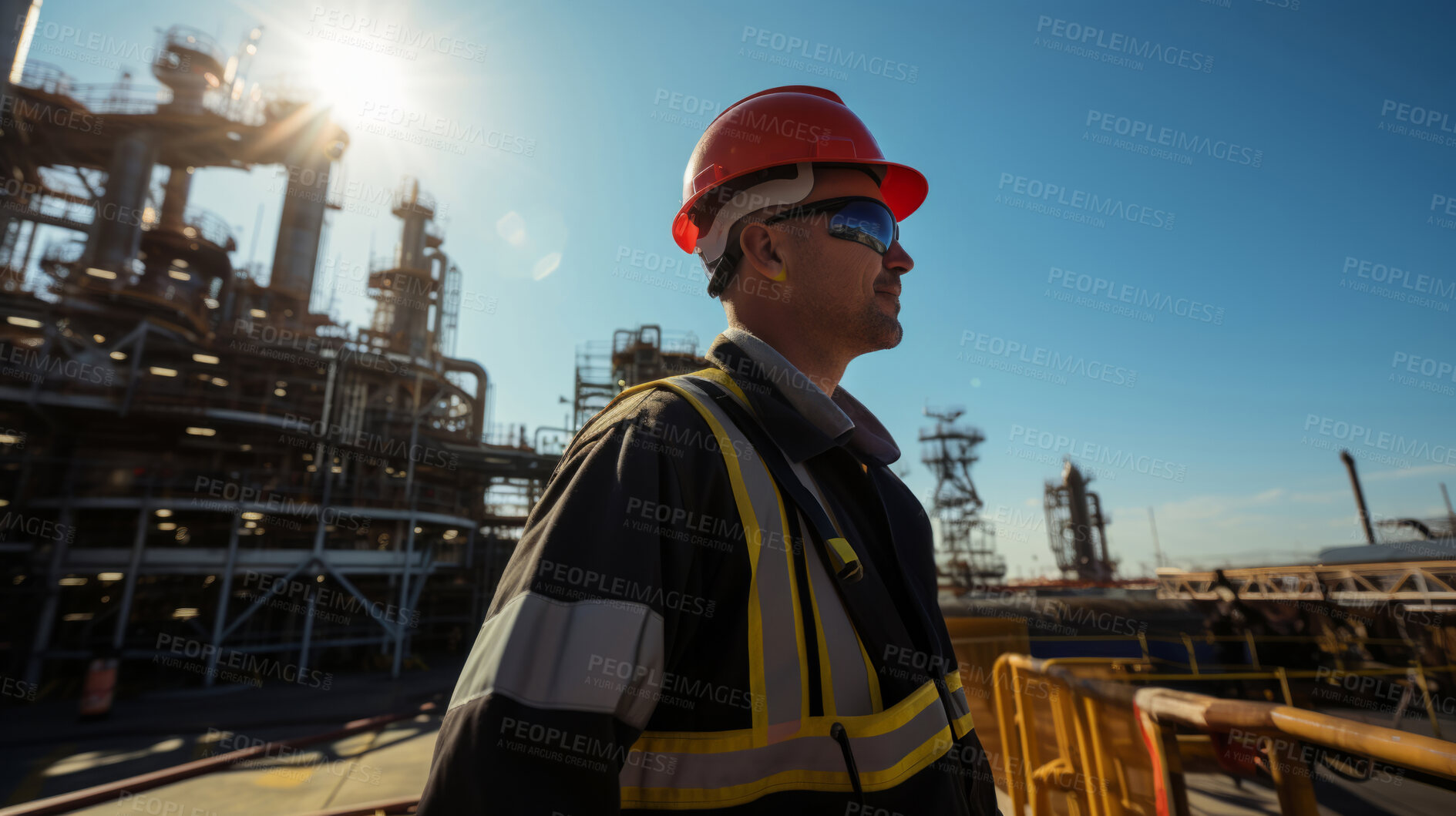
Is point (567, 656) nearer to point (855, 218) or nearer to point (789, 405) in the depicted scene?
point (789, 405)

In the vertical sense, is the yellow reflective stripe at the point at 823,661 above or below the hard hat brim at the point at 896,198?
below

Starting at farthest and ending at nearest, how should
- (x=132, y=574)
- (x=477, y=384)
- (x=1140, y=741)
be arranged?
(x=477, y=384)
(x=132, y=574)
(x=1140, y=741)

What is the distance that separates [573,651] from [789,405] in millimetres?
836

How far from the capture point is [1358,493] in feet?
104

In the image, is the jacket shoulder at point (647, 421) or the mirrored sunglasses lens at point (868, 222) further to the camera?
the mirrored sunglasses lens at point (868, 222)

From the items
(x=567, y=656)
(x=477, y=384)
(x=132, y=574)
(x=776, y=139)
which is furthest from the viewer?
(x=477, y=384)

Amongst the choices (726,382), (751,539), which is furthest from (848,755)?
(726,382)

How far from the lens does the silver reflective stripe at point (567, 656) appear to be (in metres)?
0.80

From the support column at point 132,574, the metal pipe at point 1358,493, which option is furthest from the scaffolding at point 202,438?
the metal pipe at point 1358,493

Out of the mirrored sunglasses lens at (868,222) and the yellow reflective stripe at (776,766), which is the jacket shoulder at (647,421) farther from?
the mirrored sunglasses lens at (868,222)

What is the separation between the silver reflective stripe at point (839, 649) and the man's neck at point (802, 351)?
63cm

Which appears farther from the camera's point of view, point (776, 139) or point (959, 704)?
point (776, 139)

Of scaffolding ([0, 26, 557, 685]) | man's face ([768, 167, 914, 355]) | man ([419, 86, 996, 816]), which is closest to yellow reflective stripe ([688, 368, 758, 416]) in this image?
man ([419, 86, 996, 816])

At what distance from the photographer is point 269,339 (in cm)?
1942
